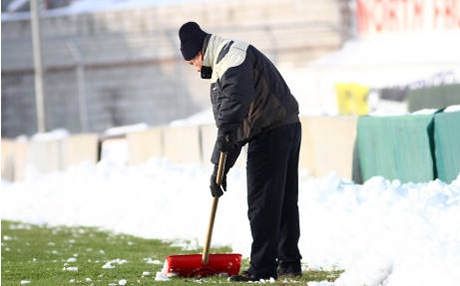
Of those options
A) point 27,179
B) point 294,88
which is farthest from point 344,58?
point 27,179

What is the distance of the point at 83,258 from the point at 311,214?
216 cm

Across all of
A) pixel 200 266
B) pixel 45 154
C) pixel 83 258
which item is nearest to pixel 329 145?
pixel 83 258

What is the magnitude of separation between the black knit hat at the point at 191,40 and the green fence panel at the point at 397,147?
4.15 m

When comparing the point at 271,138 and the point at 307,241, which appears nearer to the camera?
the point at 271,138

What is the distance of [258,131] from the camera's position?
7875mm

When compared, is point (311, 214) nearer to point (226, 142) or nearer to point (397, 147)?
point (397, 147)

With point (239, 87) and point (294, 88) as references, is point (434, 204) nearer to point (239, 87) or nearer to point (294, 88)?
point (239, 87)

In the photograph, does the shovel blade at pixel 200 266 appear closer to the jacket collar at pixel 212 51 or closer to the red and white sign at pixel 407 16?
the jacket collar at pixel 212 51

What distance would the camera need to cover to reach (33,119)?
1681 inches

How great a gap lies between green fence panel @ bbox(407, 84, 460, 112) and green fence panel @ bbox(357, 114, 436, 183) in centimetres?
661

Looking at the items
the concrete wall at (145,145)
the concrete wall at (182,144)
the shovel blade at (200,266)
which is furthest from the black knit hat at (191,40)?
the concrete wall at (145,145)

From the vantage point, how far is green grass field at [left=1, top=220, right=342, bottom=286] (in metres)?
8.09

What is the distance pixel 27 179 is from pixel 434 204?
18677 mm

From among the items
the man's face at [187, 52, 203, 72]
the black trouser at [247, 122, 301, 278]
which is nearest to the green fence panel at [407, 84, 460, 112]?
the black trouser at [247, 122, 301, 278]
